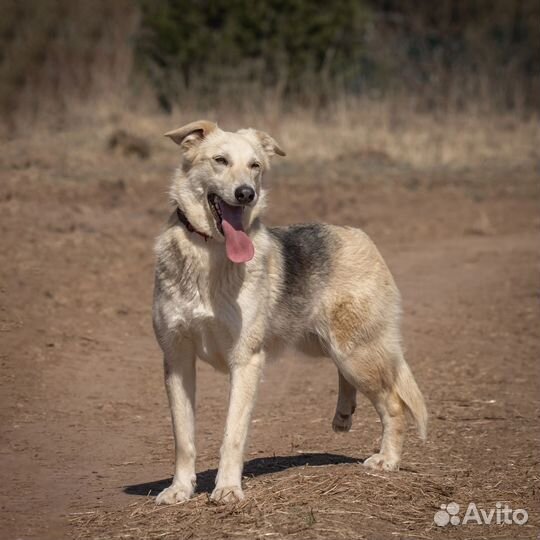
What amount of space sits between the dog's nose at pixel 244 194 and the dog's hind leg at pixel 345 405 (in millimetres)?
1559

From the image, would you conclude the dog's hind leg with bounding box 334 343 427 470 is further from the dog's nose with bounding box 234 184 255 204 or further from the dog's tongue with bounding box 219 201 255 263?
the dog's nose with bounding box 234 184 255 204

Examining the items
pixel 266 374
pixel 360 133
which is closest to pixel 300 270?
pixel 266 374

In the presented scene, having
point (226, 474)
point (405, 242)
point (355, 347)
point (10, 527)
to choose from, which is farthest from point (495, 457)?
point (405, 242)

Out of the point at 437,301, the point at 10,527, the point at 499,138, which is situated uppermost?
the point at 499,138

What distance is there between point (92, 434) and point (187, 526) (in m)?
2.19

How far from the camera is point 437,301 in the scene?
11.0 m

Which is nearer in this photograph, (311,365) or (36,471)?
(36,471)

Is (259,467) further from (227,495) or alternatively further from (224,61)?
(224,61)

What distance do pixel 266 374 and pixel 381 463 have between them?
2.79 m

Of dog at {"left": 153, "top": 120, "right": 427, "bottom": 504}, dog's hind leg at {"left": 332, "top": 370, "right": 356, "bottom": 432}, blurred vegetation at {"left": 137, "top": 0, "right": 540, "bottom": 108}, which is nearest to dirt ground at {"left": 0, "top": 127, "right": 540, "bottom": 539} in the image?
dog's hind leg at {"left": 332, "top": 370, "right": 356, "bottom": 432}

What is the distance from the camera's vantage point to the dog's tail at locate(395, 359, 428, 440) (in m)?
6.40

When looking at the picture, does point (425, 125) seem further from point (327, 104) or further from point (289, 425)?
point (289, 425)

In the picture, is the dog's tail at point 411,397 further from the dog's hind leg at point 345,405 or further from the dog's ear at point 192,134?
the dog's ear at point 192,134

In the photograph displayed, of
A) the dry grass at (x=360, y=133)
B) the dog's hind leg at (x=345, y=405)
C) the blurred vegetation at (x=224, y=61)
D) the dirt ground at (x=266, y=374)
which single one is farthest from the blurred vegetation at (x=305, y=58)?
the dog's hind leg at (x=345, y=405)
